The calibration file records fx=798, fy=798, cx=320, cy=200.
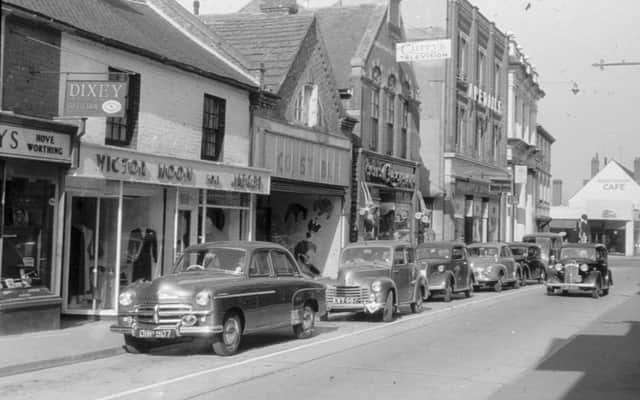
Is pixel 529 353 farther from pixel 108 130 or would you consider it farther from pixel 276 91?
pixel 276 91

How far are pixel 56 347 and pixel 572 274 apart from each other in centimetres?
1748

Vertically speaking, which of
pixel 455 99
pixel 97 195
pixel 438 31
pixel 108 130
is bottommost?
pixel 97 195

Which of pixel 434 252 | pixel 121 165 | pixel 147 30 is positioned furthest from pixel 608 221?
pixel 121 165

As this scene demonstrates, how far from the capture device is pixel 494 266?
2786 centimetres

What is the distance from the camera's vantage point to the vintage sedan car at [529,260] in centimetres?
3144

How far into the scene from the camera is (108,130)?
17156mm

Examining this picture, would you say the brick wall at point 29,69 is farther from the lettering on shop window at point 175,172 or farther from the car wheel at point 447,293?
the car wheel at point 447,293

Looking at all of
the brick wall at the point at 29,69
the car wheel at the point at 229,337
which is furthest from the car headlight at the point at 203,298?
the brick wall at the point at 29,69

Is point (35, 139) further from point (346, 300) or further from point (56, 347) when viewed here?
point (346, 300)

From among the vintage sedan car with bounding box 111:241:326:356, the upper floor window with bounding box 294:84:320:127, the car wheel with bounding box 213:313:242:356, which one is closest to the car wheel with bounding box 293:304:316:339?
the vintage sedan car with bounding box 111:241:326:356

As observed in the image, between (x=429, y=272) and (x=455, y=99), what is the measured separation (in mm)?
20064

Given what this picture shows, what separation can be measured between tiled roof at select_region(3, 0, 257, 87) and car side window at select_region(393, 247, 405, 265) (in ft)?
20.6

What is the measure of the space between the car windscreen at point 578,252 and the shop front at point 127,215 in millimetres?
11692

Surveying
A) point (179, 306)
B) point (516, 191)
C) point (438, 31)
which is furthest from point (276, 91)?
point (516, 191)
